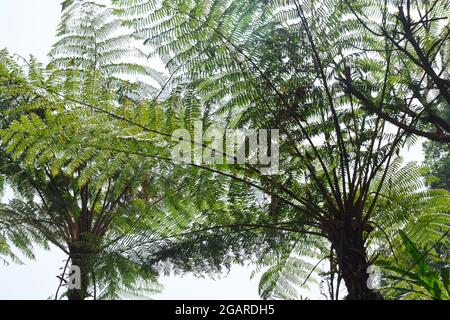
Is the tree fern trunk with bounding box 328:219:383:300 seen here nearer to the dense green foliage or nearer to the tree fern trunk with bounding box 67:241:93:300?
the dense green foliage

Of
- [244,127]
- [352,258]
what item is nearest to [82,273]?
[244,127]

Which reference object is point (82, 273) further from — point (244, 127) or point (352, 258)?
point (352, 258)

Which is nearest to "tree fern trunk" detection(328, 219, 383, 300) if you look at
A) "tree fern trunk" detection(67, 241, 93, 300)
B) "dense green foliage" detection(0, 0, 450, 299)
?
"dense green foliage" detection(0, 0, 450, 299)

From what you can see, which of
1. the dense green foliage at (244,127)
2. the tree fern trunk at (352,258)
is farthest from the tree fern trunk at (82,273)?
the tree fern trunk at (352,258)

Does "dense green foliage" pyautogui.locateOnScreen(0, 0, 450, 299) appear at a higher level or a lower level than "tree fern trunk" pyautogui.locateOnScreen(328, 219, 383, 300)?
higher

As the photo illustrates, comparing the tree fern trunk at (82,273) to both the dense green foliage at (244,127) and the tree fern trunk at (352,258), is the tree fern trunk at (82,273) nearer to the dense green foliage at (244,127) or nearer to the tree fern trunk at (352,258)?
the dense green foliage at (244,127)

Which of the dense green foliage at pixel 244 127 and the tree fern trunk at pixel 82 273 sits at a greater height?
the dense green foliage at pixel 244 127

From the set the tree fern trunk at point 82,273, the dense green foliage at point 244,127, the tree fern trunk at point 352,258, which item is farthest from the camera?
the tree fern trunk at point 82,273

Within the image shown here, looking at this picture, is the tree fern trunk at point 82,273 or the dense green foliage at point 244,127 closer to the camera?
the dense green foliage at point 244,127

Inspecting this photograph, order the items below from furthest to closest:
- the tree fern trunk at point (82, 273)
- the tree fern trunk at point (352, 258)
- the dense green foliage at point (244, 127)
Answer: the tree fern trunk at point (82, 273) → the dense green foliage at point (244, 127) → the tree fern trunk at point (352, 258)

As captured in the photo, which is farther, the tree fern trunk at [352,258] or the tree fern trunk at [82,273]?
the tree fern trunk at [82,273]

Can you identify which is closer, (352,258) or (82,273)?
(352,258)

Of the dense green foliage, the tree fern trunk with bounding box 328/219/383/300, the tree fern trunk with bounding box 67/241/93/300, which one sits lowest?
the tree fern trunk with bounding box 328/219/383/300

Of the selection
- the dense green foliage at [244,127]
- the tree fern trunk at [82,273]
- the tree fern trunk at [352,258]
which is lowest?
the tree fern trunk at [352,258]
